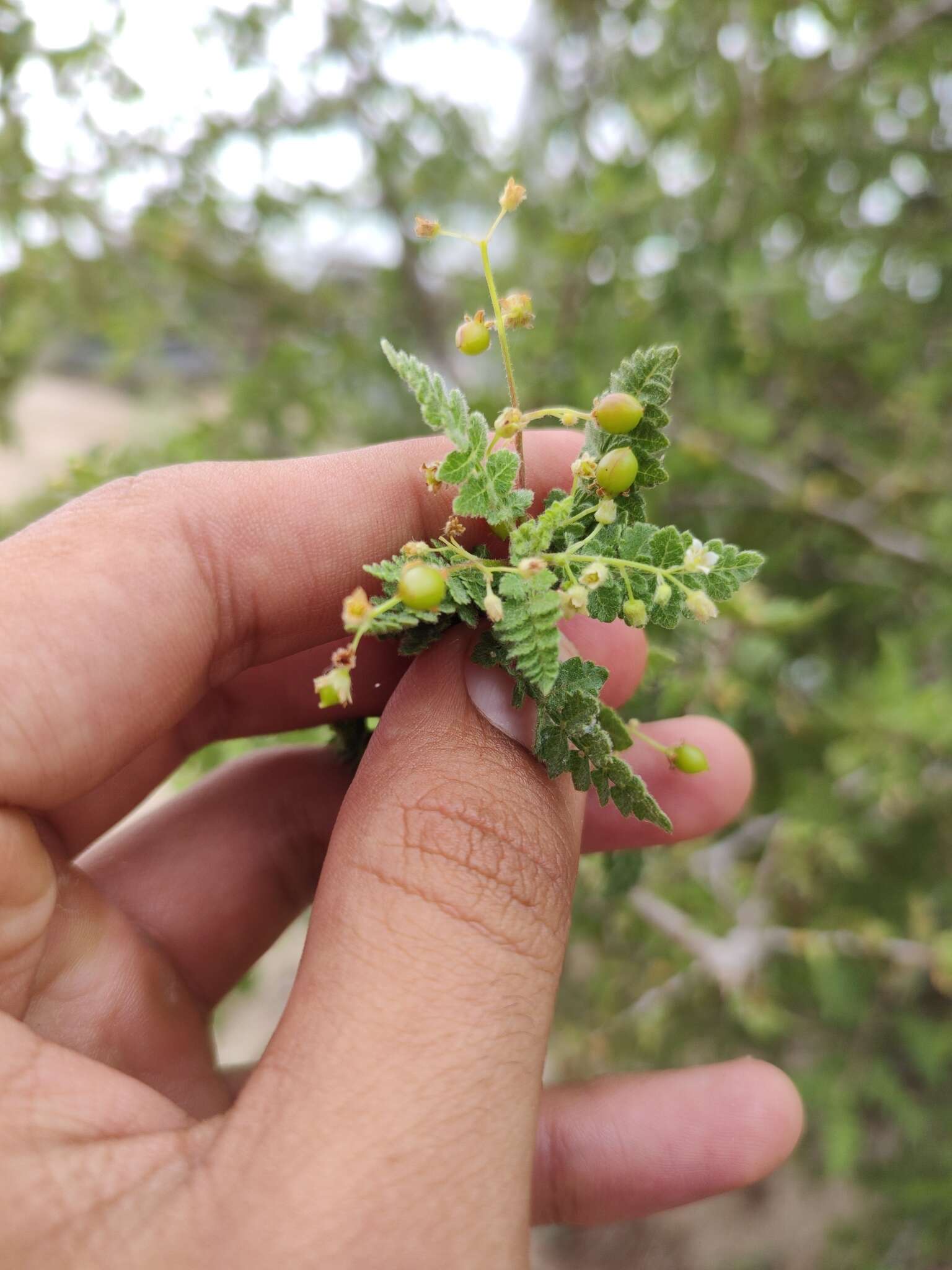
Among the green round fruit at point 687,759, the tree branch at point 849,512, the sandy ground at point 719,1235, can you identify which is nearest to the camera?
the green round fruit at point 687,759

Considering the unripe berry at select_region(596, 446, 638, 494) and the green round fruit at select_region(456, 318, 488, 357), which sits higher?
the green round fruit at select_region(456, 318, 488, 357)

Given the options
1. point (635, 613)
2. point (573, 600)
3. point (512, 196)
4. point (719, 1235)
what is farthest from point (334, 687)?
point (719, 1235)

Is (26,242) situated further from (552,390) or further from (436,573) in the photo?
(436,573)

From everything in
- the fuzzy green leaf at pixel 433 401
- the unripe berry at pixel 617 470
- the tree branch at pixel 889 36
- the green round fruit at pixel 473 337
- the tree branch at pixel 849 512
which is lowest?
the tree branch at pixel 849 512

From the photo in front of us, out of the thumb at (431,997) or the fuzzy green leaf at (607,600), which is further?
the fuzzy green leaf at (607,600)

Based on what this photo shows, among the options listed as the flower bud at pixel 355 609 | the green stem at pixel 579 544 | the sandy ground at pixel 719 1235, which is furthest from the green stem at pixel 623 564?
the sandy ground at pixel 719 1235

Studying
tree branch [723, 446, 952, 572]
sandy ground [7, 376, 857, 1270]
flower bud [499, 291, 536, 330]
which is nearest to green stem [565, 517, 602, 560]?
flower bud [499, 291, 536, 330]

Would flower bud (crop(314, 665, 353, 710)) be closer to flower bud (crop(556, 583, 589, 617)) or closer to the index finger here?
flower bud (crop(556, 583, 589, 617))

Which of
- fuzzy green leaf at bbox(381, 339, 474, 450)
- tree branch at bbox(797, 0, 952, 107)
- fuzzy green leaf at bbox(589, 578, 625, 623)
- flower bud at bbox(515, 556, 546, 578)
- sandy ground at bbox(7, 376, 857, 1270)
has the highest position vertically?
tree branch at bbox(797, 0, 952, 107)

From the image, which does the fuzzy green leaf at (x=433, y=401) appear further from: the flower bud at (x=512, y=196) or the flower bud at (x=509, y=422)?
the flower bud at (x=512, y=196)
